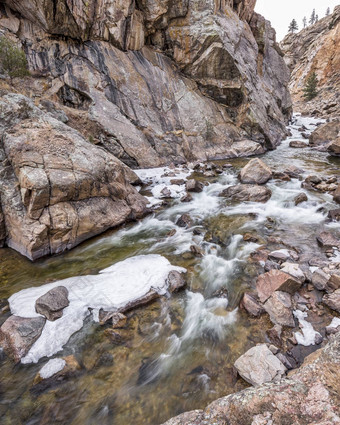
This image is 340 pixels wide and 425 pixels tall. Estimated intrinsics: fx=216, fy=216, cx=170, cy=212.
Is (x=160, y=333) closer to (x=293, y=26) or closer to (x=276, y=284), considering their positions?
(x=276, y=284)

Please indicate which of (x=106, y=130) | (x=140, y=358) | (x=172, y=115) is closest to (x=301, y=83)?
(x=172, y=115)

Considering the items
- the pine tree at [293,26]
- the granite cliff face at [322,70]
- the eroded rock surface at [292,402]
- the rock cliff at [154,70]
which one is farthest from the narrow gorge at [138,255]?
the pine tree at [293,26]

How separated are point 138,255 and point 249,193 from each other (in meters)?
5.89

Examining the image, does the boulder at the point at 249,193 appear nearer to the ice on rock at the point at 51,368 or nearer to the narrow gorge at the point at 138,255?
the narrow gorge at the point at 138,255

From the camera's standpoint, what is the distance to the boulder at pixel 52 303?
4.12 m

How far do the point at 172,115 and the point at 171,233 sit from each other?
12.2 metres

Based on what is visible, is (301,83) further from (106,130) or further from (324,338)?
(324,338)

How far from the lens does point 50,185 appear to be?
6051 mm

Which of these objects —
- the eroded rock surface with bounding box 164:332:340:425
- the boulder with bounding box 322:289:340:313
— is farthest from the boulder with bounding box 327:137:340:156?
the eroded rock surface with bounding box 164:332:340:425

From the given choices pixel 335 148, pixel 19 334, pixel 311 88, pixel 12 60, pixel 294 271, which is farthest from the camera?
pixel 311 88

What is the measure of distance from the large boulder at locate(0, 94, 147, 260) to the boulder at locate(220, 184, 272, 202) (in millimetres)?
4774

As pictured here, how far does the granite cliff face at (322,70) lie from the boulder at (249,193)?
103ft

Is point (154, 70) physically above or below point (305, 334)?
above

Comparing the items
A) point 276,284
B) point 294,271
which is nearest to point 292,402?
point 276,284
